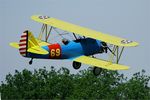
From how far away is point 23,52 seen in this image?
2132 inches

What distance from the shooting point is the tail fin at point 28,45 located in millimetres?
53875

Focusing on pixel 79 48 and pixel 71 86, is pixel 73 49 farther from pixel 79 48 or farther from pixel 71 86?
pixel 71 86

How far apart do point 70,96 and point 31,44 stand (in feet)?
156

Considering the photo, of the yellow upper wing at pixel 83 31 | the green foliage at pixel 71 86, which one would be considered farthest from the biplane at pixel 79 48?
the green foliage at pixel 71 86

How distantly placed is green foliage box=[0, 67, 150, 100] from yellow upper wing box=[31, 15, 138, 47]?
3574cm

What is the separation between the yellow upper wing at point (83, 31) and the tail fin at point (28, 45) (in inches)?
185

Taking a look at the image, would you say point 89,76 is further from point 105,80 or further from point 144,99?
point 144,99

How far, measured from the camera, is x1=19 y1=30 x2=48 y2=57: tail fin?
53875 mm

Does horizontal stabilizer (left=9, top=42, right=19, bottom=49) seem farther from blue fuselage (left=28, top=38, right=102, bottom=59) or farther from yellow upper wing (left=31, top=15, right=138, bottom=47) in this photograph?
yellow upper wing (left=31, top=15, right=138, bottom=47)

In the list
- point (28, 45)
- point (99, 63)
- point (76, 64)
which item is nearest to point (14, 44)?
point (28, 45)

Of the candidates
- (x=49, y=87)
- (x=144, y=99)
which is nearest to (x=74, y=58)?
(x=144, y=99)

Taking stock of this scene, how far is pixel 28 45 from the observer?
54.7 m

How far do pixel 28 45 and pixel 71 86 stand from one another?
55212 mm

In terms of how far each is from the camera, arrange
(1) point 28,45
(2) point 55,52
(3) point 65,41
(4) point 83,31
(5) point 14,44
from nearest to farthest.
Answer: (1) point 28,45 → (2) point 55,52 → (3) point 65,41 → (5) point 14,44 → (4) point 83,31
